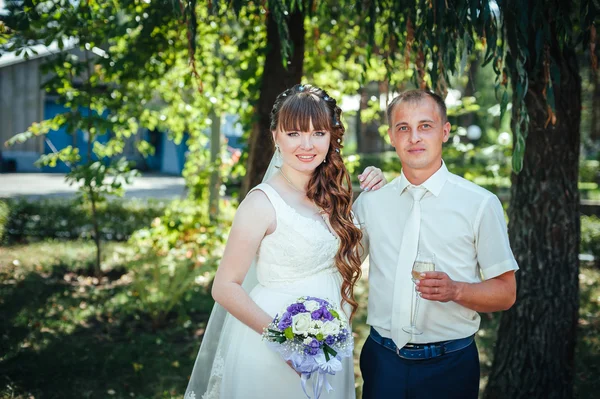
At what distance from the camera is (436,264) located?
111 inches

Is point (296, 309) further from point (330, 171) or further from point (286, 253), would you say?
point (330, 171)

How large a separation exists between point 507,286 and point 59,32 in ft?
19.0

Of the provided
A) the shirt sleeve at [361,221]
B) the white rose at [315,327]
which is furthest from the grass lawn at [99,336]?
the white rose at [315,327]

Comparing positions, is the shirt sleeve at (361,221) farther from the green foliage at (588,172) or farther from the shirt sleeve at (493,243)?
the green foliage at (588,172)

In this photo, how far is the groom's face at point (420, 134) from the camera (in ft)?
9.27

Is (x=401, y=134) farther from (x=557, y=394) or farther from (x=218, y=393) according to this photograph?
(x=557, y=394)

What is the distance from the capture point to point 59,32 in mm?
6520

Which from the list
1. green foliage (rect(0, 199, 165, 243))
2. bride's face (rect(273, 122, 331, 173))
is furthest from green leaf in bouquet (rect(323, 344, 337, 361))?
green foliage (rect(0, 199, 165, 243))

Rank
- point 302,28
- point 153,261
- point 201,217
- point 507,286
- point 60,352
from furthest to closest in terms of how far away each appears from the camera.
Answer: point 201,217
point 153,261
point 302,28
point 60,352
point 507,286

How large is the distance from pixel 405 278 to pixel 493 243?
45 cm

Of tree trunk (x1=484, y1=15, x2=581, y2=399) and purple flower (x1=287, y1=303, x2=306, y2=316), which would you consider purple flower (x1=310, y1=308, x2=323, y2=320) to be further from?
tree trunk (x1=484, y1=15, x2=581, y2=399)

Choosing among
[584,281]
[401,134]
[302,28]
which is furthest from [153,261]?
[584,281]

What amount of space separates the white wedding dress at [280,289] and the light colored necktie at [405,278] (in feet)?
1.08

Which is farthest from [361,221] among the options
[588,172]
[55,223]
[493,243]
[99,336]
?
[588,172]
